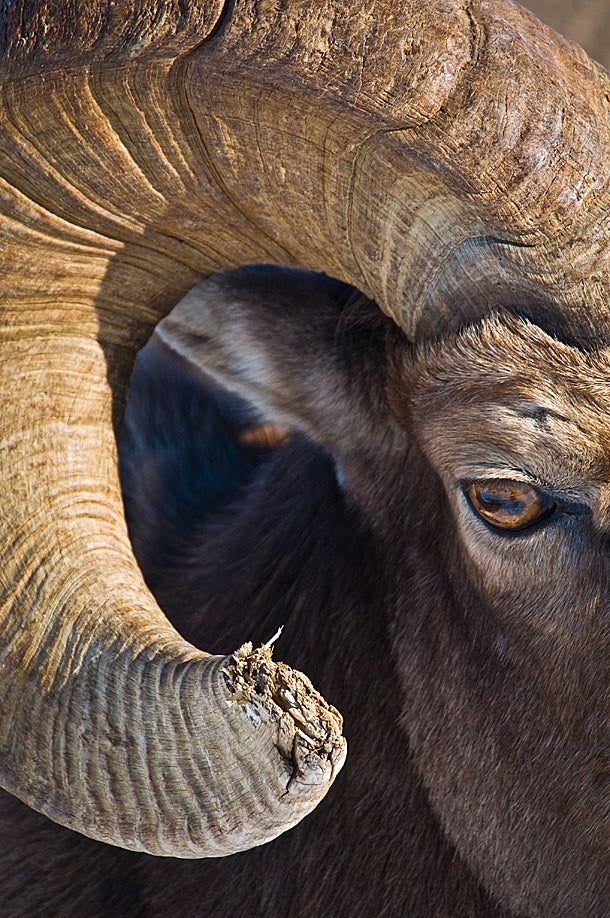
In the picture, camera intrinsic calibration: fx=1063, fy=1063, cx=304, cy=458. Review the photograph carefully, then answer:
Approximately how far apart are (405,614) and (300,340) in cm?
72

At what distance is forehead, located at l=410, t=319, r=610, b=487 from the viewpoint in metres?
2.02

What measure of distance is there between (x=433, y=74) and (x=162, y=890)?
6.63ft

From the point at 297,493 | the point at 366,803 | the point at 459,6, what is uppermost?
the point at 459,6

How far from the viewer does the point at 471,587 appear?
2.36 metres

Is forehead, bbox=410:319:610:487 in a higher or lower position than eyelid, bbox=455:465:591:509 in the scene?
higher

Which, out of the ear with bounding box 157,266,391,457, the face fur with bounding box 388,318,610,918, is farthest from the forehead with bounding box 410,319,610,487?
the ear with bounding box 157,266,391,457

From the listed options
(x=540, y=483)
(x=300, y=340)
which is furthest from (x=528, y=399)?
(x=300, y=340)

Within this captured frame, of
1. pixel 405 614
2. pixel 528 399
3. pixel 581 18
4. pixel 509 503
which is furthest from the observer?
pixel 581 18

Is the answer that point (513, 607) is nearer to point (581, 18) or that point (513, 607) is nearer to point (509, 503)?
point (509, 503)

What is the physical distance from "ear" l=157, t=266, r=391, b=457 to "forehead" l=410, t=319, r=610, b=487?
1.27ft

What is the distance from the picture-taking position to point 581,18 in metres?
8.70

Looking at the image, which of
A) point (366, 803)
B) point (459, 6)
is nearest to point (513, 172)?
point (459, 6)

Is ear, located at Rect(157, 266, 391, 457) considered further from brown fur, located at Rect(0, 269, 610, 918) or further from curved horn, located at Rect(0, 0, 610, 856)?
curved horn, located at Rect(0, 0, 610, 856)

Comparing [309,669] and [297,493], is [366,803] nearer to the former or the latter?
[309,669]
